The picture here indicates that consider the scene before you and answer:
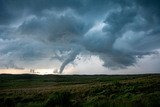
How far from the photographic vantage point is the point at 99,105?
13867mm

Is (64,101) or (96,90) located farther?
(96,90)

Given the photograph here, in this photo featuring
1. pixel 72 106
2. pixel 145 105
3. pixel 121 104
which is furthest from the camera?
pixel 72 106

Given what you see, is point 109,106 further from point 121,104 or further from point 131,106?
point 131,106

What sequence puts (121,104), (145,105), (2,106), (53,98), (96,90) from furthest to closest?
(96,90), (53,98), (2,106), (121,104), (145,105)

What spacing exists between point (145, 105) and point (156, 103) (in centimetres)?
81

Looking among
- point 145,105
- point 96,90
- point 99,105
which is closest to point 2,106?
point 99,105

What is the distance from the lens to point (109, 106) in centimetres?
1342

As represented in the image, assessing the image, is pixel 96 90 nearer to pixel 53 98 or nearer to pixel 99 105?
pixel 53 98

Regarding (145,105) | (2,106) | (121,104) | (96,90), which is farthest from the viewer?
(96,90)

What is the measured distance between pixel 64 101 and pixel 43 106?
56.8 inches

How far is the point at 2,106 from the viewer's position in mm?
15797

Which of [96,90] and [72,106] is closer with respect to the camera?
[72,106]

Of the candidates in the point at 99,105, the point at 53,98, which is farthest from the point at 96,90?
the point at 99,105

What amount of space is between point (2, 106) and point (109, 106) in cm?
688
